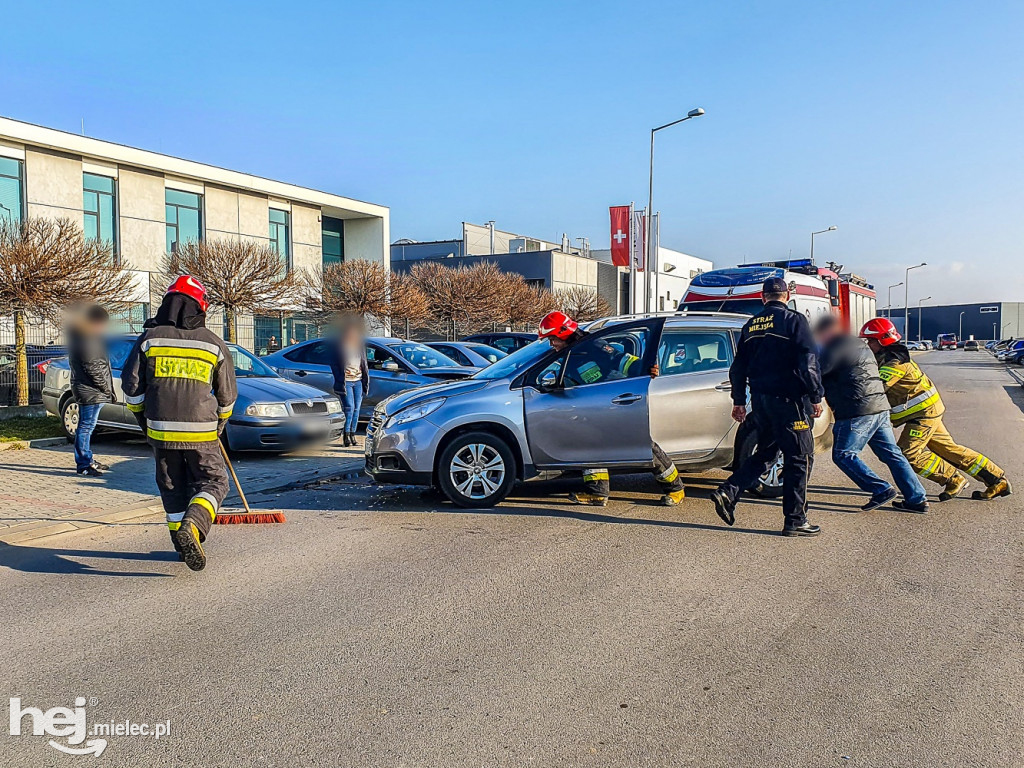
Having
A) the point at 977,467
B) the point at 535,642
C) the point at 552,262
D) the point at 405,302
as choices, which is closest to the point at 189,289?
the point at 535,642

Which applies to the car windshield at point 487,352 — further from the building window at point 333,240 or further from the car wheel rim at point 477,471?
the building window at point 333,240

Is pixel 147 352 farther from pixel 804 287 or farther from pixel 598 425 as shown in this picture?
pixel 804 287

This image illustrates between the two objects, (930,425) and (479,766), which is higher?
(930,425)

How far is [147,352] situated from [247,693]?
274cm

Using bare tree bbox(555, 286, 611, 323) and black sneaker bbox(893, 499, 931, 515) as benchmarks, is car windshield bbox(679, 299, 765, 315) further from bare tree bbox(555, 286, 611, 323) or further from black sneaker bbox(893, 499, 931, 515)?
bare tree bbox(555, 286, 611, 323)

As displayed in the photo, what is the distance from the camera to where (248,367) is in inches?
482

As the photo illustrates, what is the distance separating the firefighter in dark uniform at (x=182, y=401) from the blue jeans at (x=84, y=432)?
13.3ft

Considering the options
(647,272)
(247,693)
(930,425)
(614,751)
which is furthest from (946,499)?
(647,272)

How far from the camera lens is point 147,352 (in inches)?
224

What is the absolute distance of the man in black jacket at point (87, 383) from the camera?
9.27 m

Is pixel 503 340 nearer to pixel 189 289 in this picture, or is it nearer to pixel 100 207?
pixel 100 207

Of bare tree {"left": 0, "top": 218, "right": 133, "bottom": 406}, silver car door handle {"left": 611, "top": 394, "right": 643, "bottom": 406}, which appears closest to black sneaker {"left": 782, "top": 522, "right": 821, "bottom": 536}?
silver car door handle {"left": 611, "top": 394, "right": 643, "bottom": 406}

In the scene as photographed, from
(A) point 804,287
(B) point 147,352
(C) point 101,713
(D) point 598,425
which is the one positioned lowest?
(C) point 101,713

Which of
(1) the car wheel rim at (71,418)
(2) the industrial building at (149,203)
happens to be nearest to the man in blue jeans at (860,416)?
(1) the car wheel rim at (71,418)
